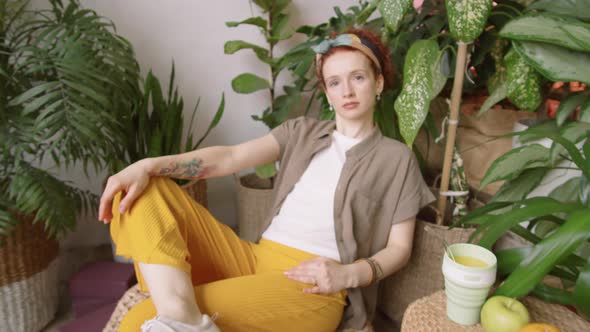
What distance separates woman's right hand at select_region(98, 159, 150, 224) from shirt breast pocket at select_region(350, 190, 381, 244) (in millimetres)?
632

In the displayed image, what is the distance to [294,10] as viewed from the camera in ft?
7.75

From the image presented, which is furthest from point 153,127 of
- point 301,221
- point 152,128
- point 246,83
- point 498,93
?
point 498,93

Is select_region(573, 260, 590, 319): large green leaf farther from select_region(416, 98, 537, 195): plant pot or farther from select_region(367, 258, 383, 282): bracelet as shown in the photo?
select_region(416, 98, 537, 195): plant pot

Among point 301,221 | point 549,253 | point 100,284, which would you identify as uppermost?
point 549,253

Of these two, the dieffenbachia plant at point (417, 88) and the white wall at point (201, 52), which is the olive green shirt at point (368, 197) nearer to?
the dieffenbachia plant at point (417, 88)

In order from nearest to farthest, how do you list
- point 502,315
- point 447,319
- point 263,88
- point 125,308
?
point 502,315, point 447,319, point 125,308, point 263,88

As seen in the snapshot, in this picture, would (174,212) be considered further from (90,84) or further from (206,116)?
(206,116)

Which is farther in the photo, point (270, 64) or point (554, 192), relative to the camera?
point (270, 64)

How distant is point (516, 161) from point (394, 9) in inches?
23.8

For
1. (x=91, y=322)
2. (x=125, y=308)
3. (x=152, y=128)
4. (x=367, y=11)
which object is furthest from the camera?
(x=152, y=128)

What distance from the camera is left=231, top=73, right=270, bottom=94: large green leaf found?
209cm

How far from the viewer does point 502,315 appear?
2.63 feet

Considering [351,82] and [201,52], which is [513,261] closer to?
[351,82]

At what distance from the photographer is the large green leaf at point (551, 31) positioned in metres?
1.10
